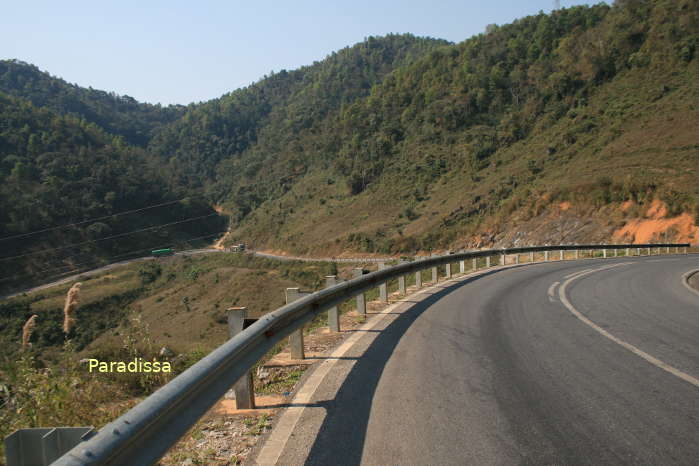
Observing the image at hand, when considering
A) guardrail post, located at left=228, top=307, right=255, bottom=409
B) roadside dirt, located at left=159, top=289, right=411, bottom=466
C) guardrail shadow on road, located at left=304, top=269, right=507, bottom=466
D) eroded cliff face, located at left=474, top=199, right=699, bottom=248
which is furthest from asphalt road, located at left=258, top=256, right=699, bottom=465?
eroded cliff face, located at left=474, top=199, right=699, bottom=248

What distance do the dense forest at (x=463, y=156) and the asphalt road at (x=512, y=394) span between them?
119 ft

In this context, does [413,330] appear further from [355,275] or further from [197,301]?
[197,301]

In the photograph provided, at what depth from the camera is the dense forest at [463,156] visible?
50.4 meters

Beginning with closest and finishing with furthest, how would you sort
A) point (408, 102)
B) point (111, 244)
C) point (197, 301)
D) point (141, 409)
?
point (141, 409) < point (197, 301) < point (111, 244) < point (408, 102)

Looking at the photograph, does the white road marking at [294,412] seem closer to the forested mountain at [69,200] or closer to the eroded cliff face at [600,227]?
the eroded cliff face at [600,227]

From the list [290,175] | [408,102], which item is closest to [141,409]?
[408,102]

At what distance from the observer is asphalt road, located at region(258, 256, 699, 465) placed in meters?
3.63

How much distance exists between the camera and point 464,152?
81938 millimetres

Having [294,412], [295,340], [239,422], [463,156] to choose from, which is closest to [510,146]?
[463,156]

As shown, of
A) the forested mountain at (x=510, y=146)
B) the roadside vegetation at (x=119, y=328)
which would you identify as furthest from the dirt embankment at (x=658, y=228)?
the roadside vegetation at (x=119, y=328)

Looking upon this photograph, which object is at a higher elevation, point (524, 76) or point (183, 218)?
point (524, 76)

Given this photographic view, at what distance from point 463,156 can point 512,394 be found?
79369 mm

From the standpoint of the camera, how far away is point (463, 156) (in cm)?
8144

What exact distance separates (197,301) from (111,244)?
37.1 metres
